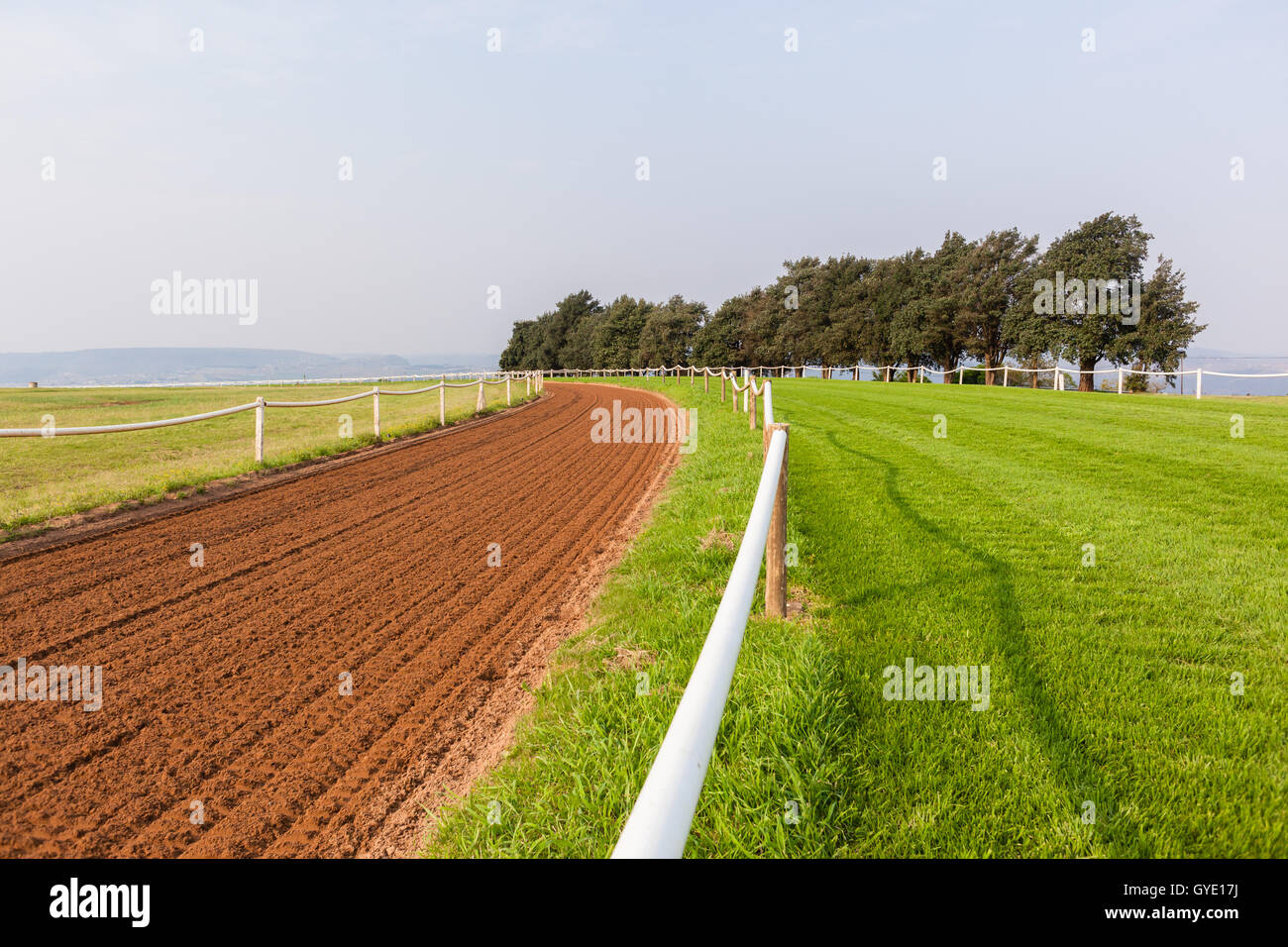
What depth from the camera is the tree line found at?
138 feet

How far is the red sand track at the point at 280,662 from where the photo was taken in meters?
2.75

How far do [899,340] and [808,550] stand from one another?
59.0m

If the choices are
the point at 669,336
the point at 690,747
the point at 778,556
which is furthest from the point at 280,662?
the point at 669,336

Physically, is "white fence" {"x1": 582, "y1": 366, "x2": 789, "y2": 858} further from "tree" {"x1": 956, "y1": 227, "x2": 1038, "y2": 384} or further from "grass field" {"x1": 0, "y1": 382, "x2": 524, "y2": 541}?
"tree" {"x1": 956, "y1": 227, "x2": 1038, "y2": 384}

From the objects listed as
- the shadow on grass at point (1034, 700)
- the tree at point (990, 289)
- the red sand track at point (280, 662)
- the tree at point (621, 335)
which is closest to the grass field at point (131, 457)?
the red sand track at point (280, 662)

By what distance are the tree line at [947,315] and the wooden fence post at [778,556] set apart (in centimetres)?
3897

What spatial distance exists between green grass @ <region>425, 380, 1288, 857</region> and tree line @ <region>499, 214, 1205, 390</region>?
3647cm

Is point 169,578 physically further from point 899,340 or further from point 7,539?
point 899,340

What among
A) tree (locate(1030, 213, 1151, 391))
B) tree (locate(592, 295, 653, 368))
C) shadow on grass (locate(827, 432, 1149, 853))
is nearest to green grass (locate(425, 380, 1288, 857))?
shadow on grass (locate(827, 432, 1149, 853))

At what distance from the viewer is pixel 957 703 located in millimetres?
3088

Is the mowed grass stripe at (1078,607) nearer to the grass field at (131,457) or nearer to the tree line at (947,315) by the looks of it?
the grass field at (131,457)
